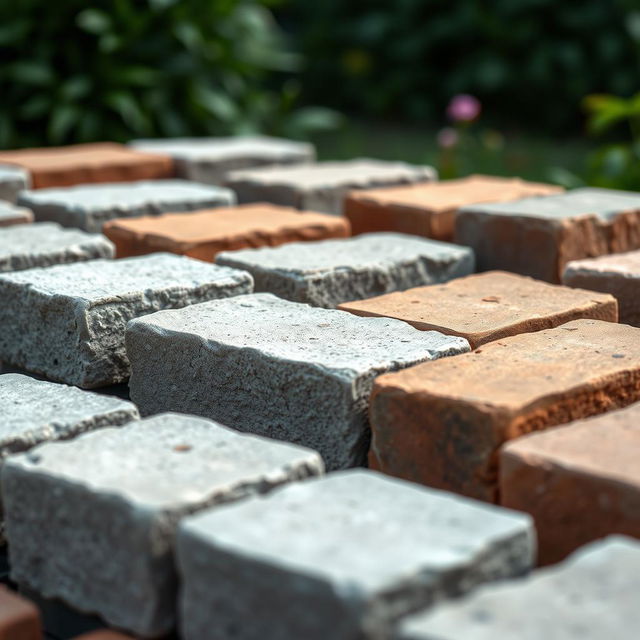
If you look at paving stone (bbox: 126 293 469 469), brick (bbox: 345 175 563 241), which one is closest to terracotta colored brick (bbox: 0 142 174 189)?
brick (bbox: 345 175 563 241)

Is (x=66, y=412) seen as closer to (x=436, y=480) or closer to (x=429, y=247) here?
(x=436, y=480)

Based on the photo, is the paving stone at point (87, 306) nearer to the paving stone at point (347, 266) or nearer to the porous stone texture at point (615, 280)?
the paving stone at point (347, 266)

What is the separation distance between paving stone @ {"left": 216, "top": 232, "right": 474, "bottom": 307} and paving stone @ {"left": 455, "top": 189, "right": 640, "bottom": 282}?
16cm

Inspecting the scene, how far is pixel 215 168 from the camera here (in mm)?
4309

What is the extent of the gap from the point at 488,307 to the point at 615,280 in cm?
44

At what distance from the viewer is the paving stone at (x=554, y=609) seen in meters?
1.20

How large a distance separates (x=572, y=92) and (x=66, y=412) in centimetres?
804

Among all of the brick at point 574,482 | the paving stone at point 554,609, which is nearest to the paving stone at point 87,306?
the brick at point 574,482

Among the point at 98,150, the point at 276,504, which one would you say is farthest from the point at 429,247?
the point at 98,150

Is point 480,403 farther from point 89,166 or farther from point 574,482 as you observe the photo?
point 89,166

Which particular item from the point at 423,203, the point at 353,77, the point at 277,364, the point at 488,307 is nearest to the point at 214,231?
the point at 423,203

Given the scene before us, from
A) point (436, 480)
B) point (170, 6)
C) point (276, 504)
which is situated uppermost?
point (170, 6)

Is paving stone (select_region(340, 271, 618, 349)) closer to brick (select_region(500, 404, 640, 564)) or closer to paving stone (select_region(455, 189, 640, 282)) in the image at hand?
paving stone (select_region(455, 189, 640, 282))

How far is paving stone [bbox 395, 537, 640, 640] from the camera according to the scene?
1.20 metres
